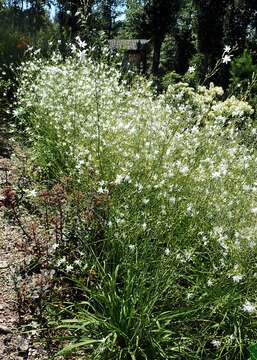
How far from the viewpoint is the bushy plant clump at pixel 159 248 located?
238 cm

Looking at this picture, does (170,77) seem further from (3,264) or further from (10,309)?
(10,309)

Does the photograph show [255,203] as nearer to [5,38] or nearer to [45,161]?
[45,161]

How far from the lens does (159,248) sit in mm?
2861

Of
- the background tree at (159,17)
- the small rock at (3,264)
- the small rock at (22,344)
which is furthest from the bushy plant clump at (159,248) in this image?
the background tree at (159,17)

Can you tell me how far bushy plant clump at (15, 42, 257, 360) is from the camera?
2.38 m

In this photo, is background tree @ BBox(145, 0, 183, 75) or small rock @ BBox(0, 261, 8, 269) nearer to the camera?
small rock @ BBox(0, 261, 8, 269)

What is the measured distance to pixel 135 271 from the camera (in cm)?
260

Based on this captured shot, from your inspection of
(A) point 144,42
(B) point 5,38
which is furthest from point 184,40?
(B) point 5,38

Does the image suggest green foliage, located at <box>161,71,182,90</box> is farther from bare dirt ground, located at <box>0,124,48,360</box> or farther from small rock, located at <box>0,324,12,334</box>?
small rock, located at <box>0,324,12,334</box>

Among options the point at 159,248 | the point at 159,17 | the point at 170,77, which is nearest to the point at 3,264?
the point at 159,248

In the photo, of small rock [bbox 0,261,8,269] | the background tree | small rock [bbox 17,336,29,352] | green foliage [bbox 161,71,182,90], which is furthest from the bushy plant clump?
the background tree

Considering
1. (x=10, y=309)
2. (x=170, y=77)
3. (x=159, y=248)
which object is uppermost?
(x=170, y=77)

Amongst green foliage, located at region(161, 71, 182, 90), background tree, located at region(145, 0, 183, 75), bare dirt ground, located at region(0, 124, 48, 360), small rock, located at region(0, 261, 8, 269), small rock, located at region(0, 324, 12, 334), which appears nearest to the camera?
bare dirt ground, located at region(0, 124, 48, 360)

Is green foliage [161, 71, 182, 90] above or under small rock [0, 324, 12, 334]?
above
